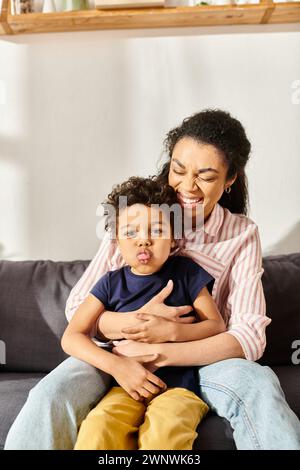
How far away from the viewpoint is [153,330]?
1494 mm

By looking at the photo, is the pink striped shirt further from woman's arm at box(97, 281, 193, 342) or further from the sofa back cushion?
the sofa back cushion

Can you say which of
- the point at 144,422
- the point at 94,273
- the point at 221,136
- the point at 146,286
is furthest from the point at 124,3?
the point at 144,422

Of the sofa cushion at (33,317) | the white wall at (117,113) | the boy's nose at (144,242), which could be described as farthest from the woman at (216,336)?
the white wall at (117,113)

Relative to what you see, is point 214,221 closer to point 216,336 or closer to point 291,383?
point 216,336

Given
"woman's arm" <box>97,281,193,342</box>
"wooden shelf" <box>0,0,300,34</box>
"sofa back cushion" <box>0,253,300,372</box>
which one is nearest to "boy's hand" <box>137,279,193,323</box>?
"woman's arm" <box>97,281,193,342</box>

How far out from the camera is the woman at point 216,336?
1279 mm

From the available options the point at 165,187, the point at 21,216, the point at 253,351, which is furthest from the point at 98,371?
the point at 21,216

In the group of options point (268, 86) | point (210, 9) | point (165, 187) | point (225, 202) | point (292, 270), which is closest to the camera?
point (165, 187)

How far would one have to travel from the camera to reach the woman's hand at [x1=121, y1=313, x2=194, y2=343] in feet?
4.90

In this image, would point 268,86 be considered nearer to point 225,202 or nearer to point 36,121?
point 225,202

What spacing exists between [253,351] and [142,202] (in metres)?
0.47

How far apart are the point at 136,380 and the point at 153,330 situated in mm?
136

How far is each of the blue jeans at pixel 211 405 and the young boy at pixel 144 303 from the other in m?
0.04
